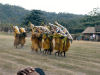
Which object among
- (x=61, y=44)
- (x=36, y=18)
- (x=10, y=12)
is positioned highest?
(x=10, y=12)

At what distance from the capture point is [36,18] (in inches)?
2242

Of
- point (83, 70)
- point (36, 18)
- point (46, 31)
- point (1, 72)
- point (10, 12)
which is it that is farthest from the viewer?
point (10, 12)

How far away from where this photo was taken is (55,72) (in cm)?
792

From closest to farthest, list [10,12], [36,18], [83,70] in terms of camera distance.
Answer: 1. [83,70]
2. [36,18]
3. [10,12]

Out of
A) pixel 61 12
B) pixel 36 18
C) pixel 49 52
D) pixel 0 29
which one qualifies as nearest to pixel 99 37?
pixel 36 18

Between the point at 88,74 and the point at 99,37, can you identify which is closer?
the point at 88,74

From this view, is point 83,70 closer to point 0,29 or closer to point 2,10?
point 0,29

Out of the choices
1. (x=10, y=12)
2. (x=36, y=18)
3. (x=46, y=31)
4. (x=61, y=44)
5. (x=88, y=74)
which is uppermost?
(x=10, y=12)

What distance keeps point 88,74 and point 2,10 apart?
12197cm

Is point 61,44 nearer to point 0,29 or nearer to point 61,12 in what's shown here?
point 0,29

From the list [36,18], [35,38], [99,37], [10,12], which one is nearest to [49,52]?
A: [35,38]

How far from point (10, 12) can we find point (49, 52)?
112 metres

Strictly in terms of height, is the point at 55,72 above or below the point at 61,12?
below

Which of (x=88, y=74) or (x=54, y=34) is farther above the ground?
(x=54, y=34)
